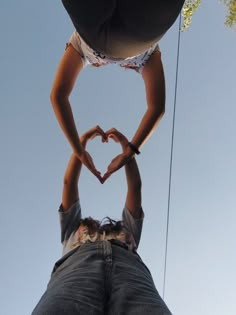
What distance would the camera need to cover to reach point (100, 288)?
1586 millimetres

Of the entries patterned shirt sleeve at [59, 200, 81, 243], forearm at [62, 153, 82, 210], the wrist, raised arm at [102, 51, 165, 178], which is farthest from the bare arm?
patterned shirt sleeve at [59, 200, 81, 243]

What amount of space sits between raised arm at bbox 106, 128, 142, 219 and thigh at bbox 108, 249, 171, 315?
2.16ft

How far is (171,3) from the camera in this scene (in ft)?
4.69

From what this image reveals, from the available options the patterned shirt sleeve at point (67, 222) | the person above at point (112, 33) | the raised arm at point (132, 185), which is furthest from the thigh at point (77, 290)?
the person above at point (112, 33)

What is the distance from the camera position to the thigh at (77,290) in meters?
1.43

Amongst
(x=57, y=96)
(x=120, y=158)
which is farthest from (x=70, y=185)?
(x=57, y=96)

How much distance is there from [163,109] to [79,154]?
0.54 m

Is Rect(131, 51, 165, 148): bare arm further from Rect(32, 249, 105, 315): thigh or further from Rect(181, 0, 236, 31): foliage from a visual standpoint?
Rect(181, 0, 236, 31): foliage

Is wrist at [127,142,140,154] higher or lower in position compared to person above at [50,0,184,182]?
lower

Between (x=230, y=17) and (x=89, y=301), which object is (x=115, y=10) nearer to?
(x=89, y=301)

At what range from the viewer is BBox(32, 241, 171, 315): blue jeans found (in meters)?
1.46

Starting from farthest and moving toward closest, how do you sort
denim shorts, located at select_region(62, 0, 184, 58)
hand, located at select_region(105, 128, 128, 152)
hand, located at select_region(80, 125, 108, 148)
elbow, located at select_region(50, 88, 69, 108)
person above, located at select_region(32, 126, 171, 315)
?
1. hand, located at select_region(80, 125, 108, 148)
2. hand, located at select_region(105, 128, 128, 152)
3. elbow, located at select_region(50, 88, 69, 108)
4. person above, located at select_region(32, 126, 171, 315)
5. denim shorts, located at select_region(62, 0, 184, 58)

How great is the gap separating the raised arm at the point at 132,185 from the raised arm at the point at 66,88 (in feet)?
1.23

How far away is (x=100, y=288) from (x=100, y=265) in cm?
16
